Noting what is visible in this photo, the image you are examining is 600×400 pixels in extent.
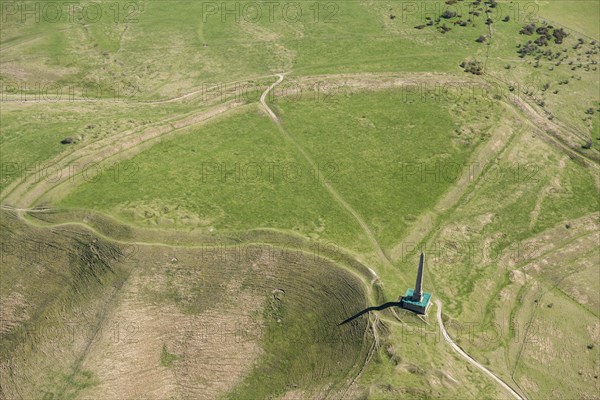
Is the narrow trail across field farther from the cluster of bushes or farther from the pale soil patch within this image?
the cluster of bushes

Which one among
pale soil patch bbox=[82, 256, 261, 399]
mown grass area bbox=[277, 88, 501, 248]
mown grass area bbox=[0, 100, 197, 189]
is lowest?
pale soil patch bbox=[82, 256, 261, 399]

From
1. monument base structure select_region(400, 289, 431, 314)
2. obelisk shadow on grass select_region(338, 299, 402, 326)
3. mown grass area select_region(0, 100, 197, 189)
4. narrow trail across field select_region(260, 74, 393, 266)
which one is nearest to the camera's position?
monument base structure select_region(400, 289, 431, 314)

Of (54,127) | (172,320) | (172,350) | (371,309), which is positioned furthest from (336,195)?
(54,127)

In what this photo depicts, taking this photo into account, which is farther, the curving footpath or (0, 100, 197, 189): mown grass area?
(0, 100, 197, 189): mown grass area

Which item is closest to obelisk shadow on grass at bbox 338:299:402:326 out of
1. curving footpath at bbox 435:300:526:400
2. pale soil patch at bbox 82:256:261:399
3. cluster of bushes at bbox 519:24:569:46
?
curving footpath at bbox 435:300:526:400

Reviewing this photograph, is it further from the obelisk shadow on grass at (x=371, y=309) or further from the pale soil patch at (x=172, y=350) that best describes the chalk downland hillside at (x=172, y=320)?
the obelisk shadow on grass at (x=371, y=309)

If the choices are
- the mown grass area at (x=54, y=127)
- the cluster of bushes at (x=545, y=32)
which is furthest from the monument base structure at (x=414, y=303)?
the cluster of bushes at (x=545, y=32)

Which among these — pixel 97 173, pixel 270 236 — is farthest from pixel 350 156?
pixel 97 173

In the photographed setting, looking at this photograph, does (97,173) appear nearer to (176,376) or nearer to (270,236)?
(270,236)

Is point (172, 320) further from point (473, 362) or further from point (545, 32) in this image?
point (545, 32)

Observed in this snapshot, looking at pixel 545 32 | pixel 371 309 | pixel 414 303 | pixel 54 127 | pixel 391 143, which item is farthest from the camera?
pixel 545 32

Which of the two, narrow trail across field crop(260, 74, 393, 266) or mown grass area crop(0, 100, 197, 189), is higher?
mown grass area crop(0, 100, 197, 189)
